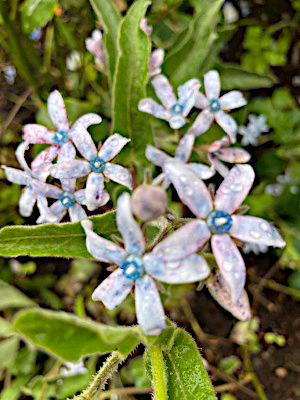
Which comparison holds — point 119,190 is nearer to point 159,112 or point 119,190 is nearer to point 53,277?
point 159,112

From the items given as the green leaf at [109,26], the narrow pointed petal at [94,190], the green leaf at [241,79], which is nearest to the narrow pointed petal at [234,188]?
the narrow pointed petal at [94,190]

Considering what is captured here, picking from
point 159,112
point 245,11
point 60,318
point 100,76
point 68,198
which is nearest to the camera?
point 60,318

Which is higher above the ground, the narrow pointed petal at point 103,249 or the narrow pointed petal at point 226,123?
the narrow pointed petal at point 103,249

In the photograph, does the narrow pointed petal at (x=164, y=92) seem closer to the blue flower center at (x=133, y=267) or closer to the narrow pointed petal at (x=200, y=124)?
the narrow pointed petal at (x=200, y=124)

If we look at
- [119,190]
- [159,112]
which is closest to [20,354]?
[119,190]

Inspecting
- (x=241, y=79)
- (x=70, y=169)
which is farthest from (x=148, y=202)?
(x=241, y=79)
